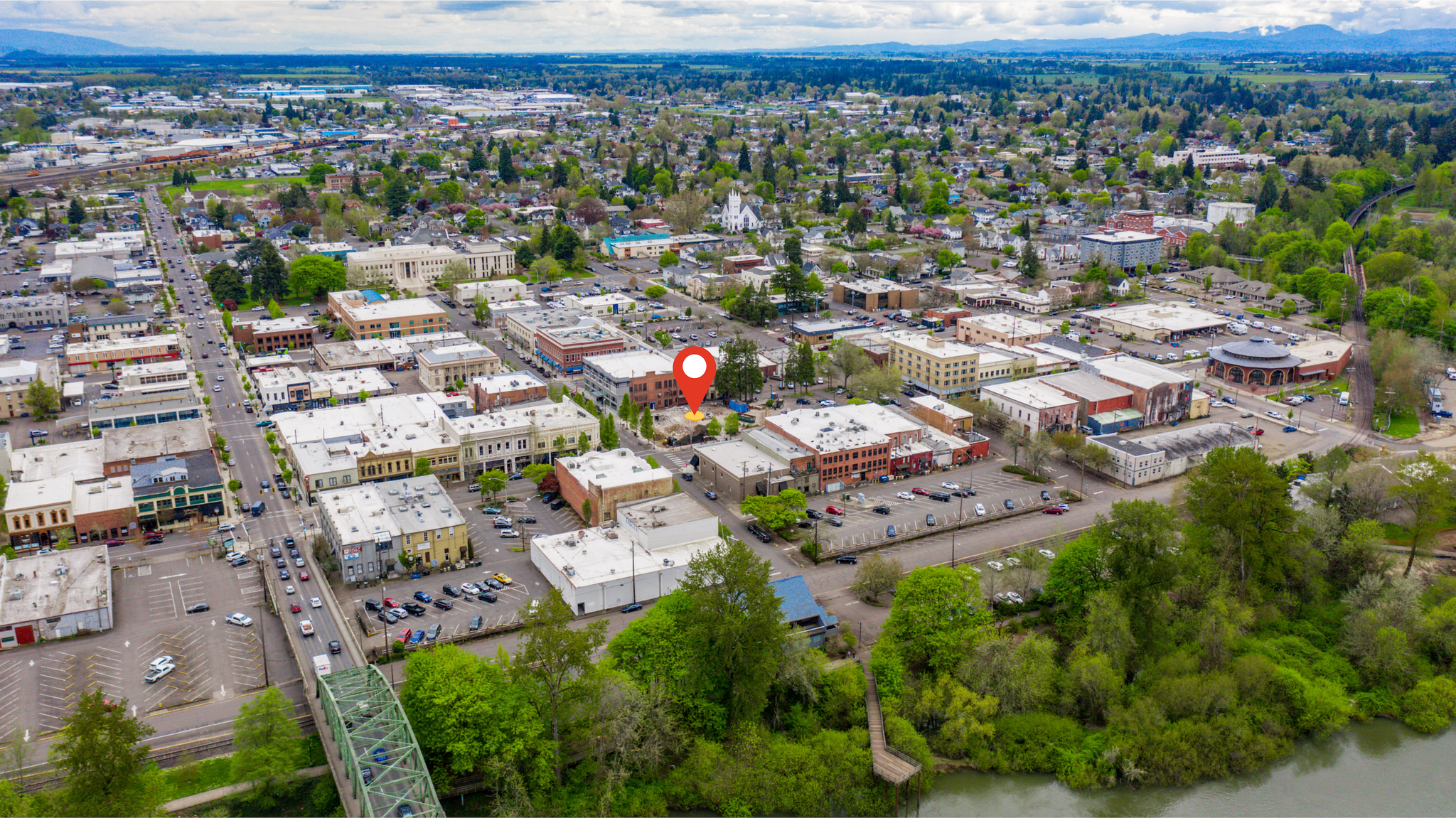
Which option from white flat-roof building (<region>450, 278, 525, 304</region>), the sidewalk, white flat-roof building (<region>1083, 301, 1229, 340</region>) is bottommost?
the sidewalk

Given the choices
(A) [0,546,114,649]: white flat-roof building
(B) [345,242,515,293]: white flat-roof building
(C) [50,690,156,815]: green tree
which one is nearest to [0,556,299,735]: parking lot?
(A) [0,546,114,649]: white flat-roof building

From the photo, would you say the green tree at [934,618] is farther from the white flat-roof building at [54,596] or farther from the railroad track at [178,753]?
the white flat-roof building at [54,596]

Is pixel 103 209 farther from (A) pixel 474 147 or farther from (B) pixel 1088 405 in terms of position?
(B) pixel 1088 405

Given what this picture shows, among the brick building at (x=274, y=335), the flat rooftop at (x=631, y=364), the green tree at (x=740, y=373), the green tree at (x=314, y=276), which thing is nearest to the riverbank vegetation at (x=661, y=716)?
the flat rooftop at (x=631, y=364)

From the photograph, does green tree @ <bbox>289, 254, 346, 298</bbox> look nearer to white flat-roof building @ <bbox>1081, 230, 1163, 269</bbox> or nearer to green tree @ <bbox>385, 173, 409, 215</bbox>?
green tree @ <bbox>385, 173, 409, 215</bbox>

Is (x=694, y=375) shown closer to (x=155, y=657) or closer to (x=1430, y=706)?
(x=155, y=657)

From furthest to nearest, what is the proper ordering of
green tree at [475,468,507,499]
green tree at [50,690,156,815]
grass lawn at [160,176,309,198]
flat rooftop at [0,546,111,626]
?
1. grass lawn at [160,176,309,198]
2. green tree at [475,468,507,499]
3. flat rooftop at [0,546,111,626]
4. green tree at [50,690,156,815]

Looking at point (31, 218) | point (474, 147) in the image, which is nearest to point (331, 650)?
A: point (31, 218)

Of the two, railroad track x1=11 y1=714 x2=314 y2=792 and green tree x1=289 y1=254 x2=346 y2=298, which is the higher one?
green tree x1=289 y1=254 x2=346 y2=298

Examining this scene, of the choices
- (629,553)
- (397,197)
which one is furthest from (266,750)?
(397,197)
